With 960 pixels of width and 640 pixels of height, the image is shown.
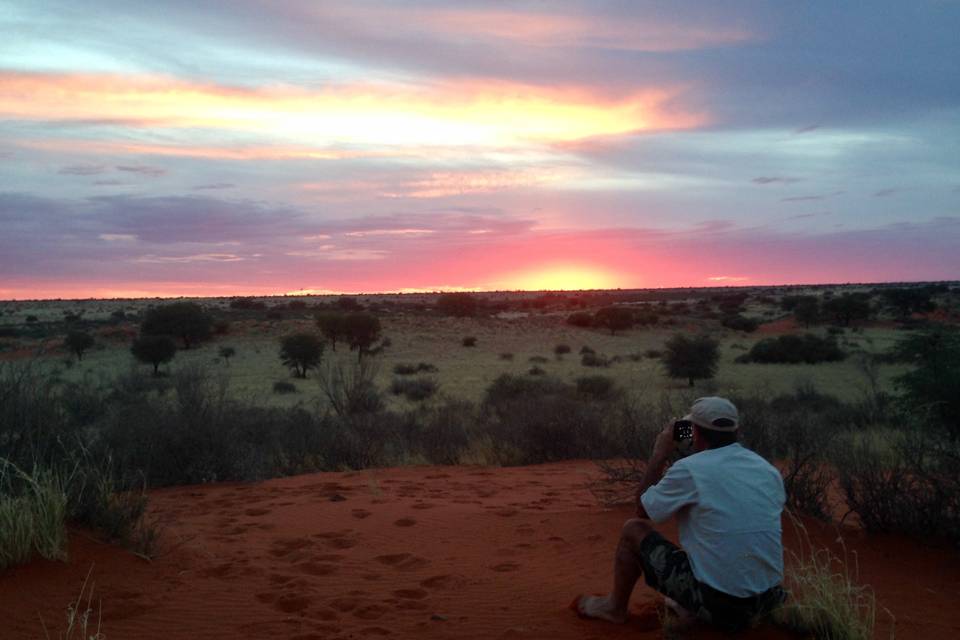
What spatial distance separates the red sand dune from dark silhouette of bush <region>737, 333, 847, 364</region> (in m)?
27.8

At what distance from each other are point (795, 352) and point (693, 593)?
32.6 metres

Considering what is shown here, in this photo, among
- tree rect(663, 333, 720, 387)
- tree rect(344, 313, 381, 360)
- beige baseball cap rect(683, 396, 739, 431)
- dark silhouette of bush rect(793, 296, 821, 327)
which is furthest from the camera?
dark silhouette of bush rect(793, 296, 821, 327)

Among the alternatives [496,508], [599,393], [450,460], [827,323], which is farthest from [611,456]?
[827,323]

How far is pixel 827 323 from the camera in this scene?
57500mm

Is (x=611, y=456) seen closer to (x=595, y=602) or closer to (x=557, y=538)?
(x=557, y=538)

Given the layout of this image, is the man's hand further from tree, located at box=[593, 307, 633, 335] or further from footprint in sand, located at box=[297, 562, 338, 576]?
tree, located at box=[593, 307, 633, 335]

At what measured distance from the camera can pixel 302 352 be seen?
3356cm

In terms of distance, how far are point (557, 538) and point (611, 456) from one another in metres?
5.19

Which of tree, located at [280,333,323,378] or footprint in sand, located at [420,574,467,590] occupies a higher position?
tree, located at [280,333,323,378]

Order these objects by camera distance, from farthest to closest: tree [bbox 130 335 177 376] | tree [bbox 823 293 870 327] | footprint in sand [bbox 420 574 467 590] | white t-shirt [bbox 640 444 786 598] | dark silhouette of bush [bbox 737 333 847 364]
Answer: tree [bbox 823 293 870 327], dark silhouette of bush [bbox 737 333 847 364], tree [bbox 130 335 177 376], footprint in sand [bbox 420 574 467 590], white t-shirt [bbox 640 444 786 598]

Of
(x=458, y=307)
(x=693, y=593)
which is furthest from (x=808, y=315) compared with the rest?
(x=693, y=593)

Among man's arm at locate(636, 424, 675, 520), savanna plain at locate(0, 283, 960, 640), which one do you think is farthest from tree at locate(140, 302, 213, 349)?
man's arm at locate(636, 424, 675, 520)

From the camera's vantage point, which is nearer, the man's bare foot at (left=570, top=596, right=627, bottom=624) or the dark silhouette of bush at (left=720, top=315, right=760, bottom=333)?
the man's bare foot at (left=570, top=596, right=627, bottom=624)

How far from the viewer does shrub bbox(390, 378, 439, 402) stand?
81.1ft
